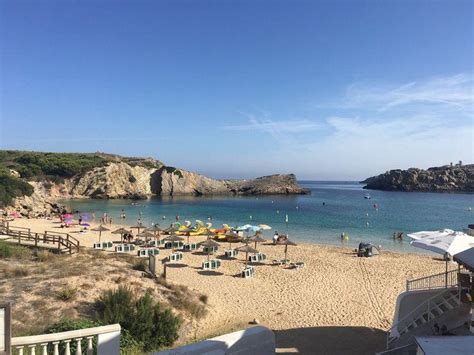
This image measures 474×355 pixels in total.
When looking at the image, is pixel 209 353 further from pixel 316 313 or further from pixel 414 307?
pixel 316 313

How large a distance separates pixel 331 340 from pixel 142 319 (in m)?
5.92

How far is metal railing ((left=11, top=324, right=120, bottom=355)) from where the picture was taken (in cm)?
554

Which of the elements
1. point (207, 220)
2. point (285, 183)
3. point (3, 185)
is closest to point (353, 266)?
point (207, 220)

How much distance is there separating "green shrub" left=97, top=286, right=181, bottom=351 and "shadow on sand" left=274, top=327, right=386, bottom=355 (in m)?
3.17

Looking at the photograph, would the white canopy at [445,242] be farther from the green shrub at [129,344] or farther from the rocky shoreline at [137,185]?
the rocky shoreline at [137,185]

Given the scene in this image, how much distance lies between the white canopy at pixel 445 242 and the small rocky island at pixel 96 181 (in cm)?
5154

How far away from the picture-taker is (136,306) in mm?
10430

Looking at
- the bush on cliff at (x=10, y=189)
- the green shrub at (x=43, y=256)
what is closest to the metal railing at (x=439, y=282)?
the green shrub at (x=43, y=256)

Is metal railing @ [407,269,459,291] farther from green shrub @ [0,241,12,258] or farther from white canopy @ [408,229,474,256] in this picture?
green shrub @ [0,241,12,258]

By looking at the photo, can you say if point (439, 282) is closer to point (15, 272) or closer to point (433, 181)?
point (15, 272)

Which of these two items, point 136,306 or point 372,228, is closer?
point 136,306

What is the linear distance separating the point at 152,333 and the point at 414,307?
730 cm

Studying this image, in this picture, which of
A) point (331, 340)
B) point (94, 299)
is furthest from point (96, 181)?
point (331, 340)

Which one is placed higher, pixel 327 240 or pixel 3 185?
pixel 3 185
